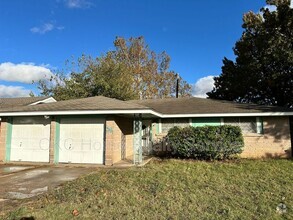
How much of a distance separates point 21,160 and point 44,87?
67.1ft

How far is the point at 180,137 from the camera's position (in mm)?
12602

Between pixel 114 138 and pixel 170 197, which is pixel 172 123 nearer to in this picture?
pixel 114 138

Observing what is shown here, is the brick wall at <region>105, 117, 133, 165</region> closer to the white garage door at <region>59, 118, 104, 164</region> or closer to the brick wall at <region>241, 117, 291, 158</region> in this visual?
the white garage door at <region>59, 118, 104, 164</region>

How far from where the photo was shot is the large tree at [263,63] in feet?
69.1

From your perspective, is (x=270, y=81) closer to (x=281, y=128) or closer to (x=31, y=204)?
(x=281, y=128)

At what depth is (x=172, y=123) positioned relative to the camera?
15070 millimetres

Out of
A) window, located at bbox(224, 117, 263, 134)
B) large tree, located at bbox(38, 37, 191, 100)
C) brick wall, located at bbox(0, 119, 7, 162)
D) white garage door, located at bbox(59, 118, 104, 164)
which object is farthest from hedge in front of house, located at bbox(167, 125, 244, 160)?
large tree, located at bbox(38, 37, 191, 100)

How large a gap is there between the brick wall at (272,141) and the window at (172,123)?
364 cm

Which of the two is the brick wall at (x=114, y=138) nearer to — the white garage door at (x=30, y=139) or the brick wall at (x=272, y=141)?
the white garage door at (x=30, y=139)

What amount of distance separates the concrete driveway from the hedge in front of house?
5.22m

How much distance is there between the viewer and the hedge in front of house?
12086 millimetres

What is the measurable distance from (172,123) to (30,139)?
7.73m

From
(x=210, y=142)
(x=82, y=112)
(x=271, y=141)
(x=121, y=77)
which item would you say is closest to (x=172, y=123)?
(x=210, y=142)

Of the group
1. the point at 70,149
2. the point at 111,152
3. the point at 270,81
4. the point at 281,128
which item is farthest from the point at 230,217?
the point at 270,81
